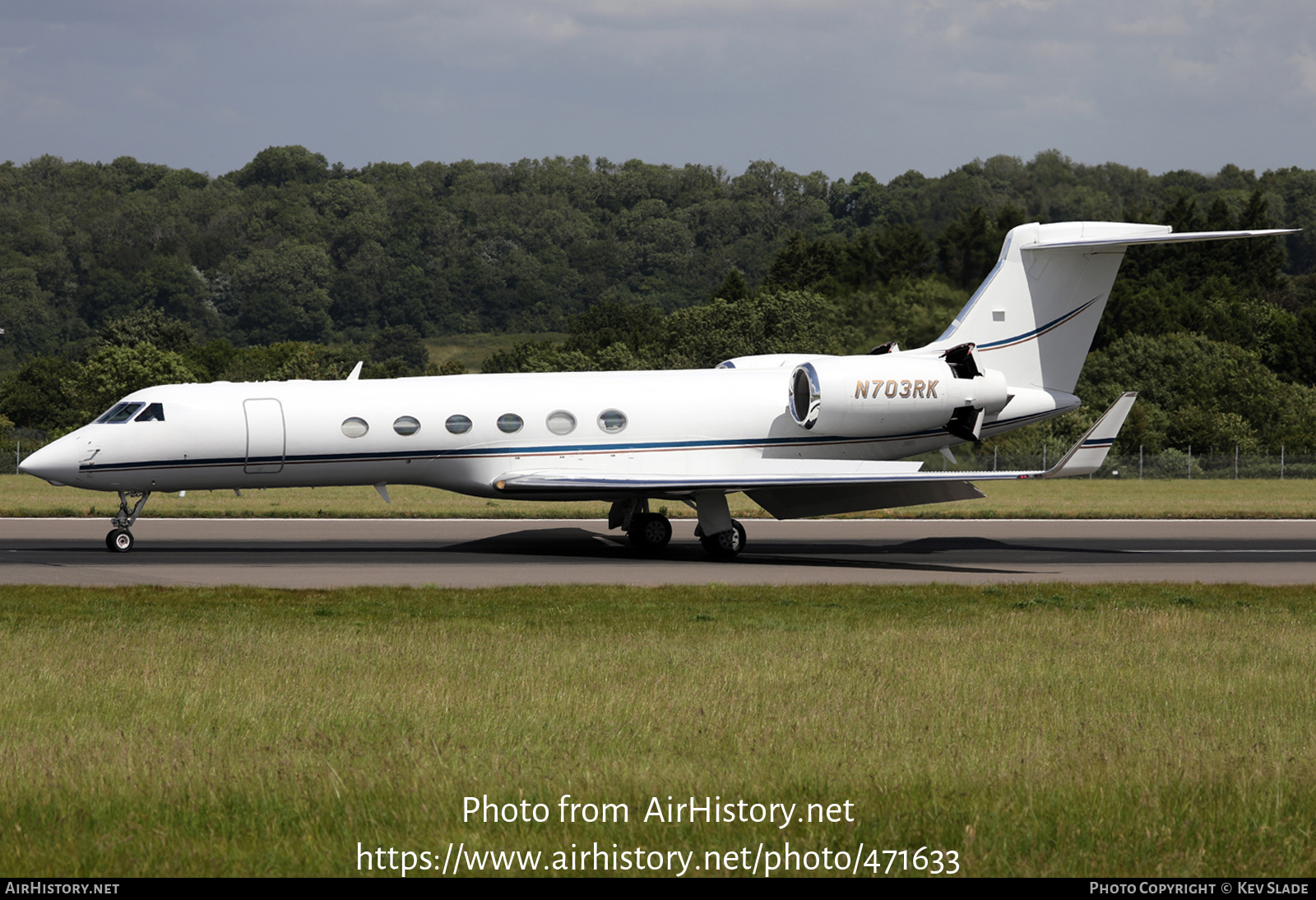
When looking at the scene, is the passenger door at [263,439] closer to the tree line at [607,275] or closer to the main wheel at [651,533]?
the main wheel at [651,533]

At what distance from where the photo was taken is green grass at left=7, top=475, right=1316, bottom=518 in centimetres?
3388

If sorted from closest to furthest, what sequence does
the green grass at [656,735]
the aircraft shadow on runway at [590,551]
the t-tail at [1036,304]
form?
the green grass at [656,735]
the aircraft shadow on runway at [590,551]
the t-tail at [1036,304]

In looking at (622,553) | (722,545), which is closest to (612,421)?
(622,553)

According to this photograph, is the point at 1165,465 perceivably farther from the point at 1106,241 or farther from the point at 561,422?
the point at 561,422

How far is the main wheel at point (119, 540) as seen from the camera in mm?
22438

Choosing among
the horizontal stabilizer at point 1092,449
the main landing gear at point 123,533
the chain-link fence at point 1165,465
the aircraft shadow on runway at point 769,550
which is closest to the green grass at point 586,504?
the chain-link fence at point 1165,465

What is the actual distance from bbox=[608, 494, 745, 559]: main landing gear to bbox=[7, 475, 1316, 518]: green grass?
28.9 ft

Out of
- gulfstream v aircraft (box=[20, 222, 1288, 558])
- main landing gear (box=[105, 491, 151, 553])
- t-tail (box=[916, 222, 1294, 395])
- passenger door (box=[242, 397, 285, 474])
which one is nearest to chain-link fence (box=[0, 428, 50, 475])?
main landing gear (box=[105, 491, 151, 553])

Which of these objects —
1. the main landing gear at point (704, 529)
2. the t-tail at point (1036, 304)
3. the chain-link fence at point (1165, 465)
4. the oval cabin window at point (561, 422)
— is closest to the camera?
the oval cabin window at point (561, 422)

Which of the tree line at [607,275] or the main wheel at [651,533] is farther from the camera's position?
the tree line at [607,275]

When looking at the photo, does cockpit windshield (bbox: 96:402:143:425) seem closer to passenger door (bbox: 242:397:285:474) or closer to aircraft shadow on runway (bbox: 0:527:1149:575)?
passenger door (bbox: 242:397:285:474)

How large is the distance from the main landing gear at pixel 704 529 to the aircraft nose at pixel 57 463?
32.0 ft

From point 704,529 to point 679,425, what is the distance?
1.94 m
